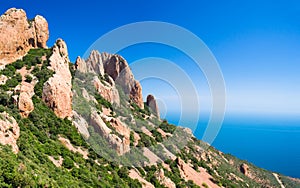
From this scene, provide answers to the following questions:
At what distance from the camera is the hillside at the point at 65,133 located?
17.2 metres

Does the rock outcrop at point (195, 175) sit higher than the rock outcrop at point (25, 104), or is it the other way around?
the rock outcrop at point (195, 175)

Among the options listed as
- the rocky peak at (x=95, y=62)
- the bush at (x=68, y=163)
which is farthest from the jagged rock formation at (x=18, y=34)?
the bush at (x=68, y=163)

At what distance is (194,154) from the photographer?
53031mm

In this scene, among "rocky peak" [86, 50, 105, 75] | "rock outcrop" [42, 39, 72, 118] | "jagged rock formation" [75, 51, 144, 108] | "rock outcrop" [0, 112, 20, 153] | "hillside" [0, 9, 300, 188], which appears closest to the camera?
"rock outcrop" [0, 112, 20, 153]

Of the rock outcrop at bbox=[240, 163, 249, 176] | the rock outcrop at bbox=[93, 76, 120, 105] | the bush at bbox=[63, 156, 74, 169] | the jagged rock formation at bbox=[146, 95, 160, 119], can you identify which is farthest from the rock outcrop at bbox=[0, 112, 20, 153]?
the rock outcrop at bbox=[240, 163, 249, 176]

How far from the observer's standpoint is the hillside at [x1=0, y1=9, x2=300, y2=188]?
17153 mm

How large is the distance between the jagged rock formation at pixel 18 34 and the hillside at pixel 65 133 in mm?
120

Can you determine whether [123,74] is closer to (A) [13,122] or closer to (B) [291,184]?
(A) [13,122]

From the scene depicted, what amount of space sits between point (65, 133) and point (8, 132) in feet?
28.5

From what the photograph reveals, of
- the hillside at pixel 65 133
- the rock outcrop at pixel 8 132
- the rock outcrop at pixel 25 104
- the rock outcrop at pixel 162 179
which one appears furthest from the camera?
the rock outcrop at pixel 162 179

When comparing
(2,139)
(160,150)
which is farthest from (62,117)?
(160,150)

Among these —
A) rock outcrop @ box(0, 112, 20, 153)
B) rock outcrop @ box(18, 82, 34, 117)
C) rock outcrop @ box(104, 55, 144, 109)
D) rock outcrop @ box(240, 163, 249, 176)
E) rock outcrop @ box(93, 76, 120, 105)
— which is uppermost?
rock outcrop @ box(104, 55, 144, 109)

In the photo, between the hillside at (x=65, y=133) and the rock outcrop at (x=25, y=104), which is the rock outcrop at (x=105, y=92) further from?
the rock outcrop at (x=25, y=104)

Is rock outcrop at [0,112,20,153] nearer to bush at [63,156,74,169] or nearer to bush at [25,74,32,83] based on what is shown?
bush at [63,156,74,169]
